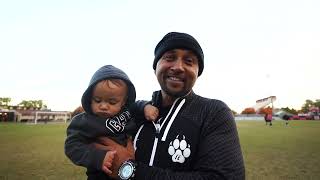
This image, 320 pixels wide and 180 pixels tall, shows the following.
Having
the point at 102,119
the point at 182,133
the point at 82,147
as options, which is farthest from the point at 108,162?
the point at 182,133

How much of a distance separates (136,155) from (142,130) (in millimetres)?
209

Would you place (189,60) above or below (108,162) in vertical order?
above

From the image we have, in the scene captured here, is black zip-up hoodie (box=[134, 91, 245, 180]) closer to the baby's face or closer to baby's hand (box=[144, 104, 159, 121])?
baby's hand (box=[144, 104, 159, 121])

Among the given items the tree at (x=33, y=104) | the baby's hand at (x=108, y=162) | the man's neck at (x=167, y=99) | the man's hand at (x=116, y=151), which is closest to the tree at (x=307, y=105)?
the tree at (x=33, y=104)

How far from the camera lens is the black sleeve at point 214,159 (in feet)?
7.09

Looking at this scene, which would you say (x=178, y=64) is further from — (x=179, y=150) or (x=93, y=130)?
(x=93, y=130)

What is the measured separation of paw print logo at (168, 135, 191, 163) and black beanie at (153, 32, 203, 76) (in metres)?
0.70

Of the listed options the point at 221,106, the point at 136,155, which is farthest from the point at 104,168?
the point at 221,106

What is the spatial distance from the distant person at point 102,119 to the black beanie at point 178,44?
415 mm

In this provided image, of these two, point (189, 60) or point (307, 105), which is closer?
point (189, 60)

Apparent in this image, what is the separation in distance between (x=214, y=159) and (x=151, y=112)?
633 millimetres

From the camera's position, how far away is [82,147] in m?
2.46

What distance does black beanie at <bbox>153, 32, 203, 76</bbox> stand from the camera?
8.25 feet

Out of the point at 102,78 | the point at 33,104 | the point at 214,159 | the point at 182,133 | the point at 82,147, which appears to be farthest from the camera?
the point at 33,104
